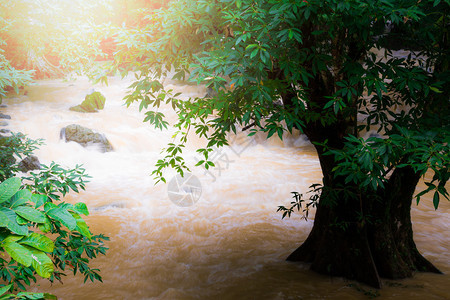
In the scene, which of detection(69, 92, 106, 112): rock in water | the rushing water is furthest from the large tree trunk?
detection(69, 92, 106, 112): rock in water

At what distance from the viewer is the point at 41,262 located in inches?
41.6

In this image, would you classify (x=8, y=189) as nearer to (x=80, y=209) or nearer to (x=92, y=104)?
(x=80, y=209)

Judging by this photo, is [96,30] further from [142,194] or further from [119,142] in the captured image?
[119,142]

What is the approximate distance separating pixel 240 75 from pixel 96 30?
6.03ft

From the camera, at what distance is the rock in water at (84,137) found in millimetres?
11984

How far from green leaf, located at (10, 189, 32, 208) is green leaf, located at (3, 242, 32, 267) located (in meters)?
0.14

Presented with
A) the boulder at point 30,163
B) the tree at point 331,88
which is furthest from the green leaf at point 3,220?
the boulder at point 30,163

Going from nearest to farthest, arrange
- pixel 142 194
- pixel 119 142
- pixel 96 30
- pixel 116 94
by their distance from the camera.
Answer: pixel 96 30, pixel 142 194, pixel 119 142, pixel 116 94

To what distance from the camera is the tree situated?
220cm

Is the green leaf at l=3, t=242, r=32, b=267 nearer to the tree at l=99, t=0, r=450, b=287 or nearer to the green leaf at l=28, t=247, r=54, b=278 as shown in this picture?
the green leaf at l=28, t=247, r=54, b=278

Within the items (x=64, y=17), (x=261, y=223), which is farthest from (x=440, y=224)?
(x=64, y=17)

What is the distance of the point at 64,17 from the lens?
750cm

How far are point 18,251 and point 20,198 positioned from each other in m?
0.20

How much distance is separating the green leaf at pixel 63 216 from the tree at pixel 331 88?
1.39 meters
